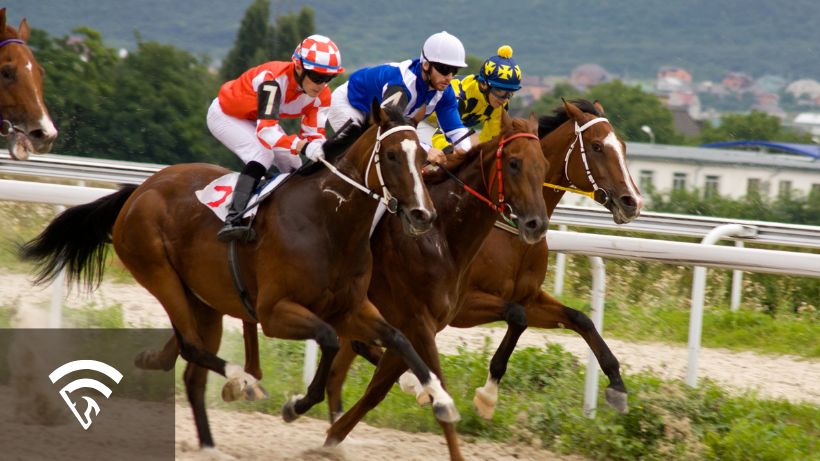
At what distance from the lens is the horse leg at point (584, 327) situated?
4.81 m

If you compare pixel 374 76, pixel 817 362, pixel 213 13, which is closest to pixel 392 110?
pixel 374 76

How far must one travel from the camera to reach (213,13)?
176 metres

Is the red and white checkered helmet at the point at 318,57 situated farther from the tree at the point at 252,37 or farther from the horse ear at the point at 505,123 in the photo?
the tree at the point at 252,37

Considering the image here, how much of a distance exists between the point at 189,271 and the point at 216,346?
37cm

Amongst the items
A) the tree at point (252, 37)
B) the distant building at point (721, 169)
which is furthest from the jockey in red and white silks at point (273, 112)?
the tree at point (252, 37)

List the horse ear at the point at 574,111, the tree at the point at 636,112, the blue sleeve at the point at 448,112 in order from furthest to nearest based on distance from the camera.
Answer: the tree at the point at 636,112 → the horse ear at the point at 574,111 → the blue sleeve at the point at 448,112

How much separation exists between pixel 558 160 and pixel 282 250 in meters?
1.48

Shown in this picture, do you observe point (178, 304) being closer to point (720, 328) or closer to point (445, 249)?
point (445, 249)

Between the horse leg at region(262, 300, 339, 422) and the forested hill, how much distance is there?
488 ft

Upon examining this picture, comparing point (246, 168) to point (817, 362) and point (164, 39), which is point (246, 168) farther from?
point (164, 39)

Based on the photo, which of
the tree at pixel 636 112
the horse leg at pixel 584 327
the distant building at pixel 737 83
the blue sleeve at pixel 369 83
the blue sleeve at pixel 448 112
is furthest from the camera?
the distant building at pixel 737 83

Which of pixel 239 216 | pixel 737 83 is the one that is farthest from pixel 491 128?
pixel 737 83

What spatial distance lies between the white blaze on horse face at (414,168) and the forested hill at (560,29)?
149 meters

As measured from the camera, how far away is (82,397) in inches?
185
